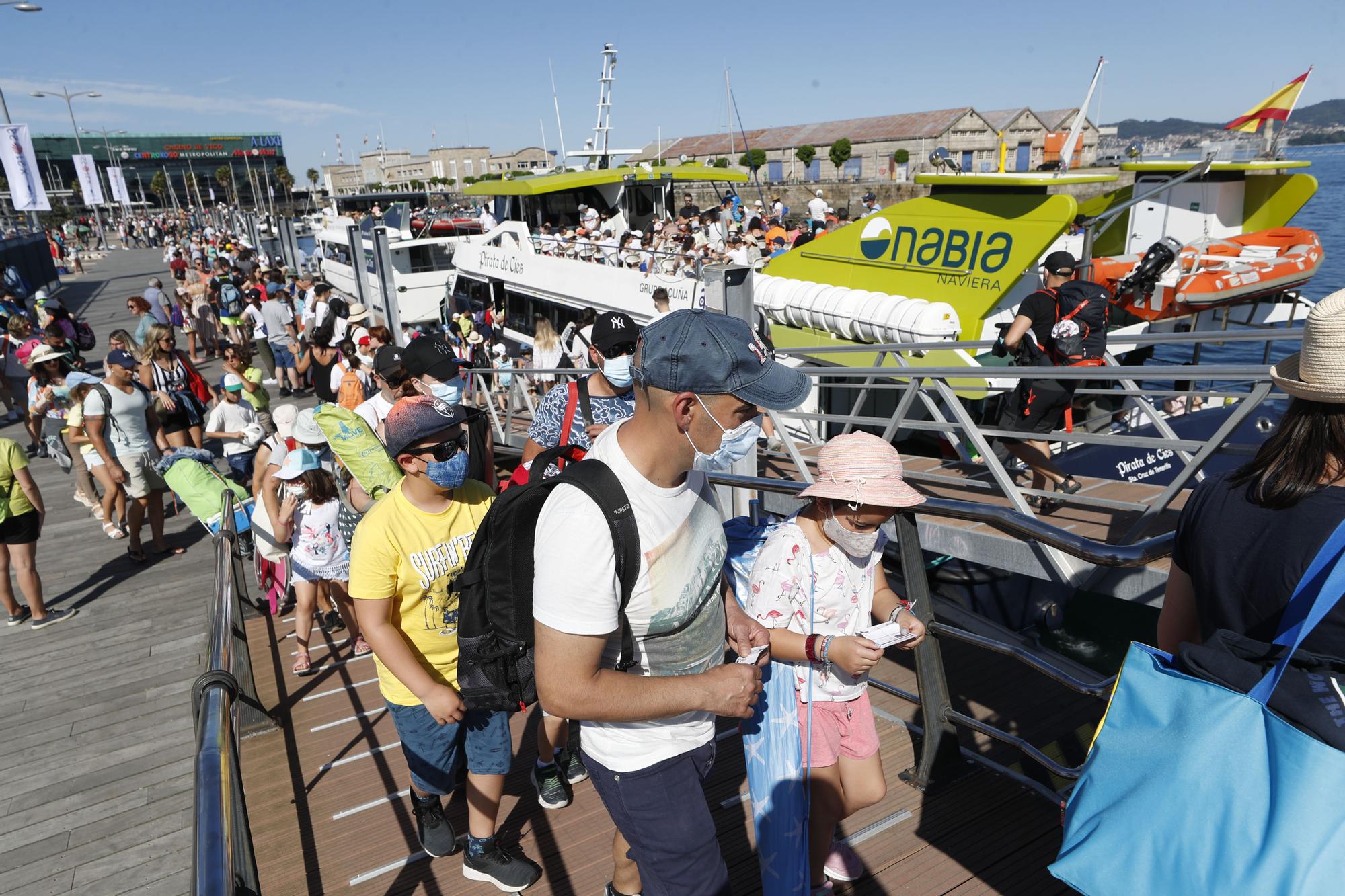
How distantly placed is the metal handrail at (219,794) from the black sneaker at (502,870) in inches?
28.9

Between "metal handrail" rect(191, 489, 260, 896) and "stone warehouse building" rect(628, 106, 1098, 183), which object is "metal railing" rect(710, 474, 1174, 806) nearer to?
"metal handrail" rect(191, 489, 260, 896)

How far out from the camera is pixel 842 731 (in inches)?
90.0

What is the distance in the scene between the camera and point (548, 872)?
2.73m

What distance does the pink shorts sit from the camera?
2252 mm

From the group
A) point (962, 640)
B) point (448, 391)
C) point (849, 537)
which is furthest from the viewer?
point (448, 391)

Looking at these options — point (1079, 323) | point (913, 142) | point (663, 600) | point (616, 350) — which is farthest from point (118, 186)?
point (663, 600)

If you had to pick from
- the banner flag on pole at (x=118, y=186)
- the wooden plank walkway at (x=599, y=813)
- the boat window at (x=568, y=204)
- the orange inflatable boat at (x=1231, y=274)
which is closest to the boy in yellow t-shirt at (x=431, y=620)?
the wooden plank walkway at (x=599, y=813)

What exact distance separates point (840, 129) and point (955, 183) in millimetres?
51995

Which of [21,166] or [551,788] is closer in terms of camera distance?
[551,788]

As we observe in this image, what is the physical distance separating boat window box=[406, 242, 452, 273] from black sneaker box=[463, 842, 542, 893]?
792 inches

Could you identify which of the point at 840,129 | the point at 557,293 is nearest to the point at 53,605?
the point at 557,293

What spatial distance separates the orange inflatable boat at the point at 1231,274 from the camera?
9.14 metres

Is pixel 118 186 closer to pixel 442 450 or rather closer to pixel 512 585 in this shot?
pixel 442 450

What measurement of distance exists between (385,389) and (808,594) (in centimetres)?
379
